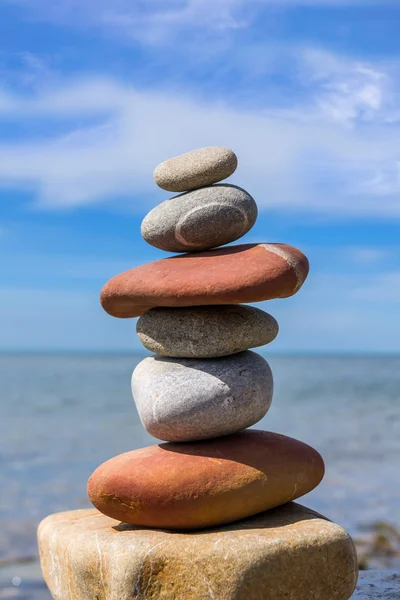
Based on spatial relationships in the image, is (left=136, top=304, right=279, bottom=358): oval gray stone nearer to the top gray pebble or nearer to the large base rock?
the top gray pebble

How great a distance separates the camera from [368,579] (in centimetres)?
816

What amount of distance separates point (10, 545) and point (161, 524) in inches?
157

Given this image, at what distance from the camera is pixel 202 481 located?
20.7ft

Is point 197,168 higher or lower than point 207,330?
higher

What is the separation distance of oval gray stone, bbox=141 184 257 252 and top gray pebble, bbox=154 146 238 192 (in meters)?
0.09

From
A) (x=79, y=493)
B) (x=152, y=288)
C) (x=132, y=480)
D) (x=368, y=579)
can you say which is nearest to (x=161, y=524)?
(x=132, y=480)

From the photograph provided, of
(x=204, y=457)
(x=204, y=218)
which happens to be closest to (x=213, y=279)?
(x=204, y=218)

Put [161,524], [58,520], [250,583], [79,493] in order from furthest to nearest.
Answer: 1. [79,493]
2. [58,520]
3. [161,524]
4. [250,583]

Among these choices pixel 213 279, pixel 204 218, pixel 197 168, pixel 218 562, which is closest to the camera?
pixel 218 562

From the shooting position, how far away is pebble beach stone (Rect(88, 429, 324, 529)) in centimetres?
631

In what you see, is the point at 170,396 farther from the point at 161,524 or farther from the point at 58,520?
the point at 58,520

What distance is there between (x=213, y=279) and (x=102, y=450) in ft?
36.2

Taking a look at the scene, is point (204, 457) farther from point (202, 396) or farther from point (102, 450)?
point (102, 450)

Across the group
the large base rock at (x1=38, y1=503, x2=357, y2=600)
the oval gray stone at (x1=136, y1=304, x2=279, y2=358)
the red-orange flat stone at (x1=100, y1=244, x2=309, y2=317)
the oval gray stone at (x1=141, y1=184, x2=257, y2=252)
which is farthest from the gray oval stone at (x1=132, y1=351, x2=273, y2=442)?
the oval gray stone at (x1=141, y1=184, x2=257, y2=252)
